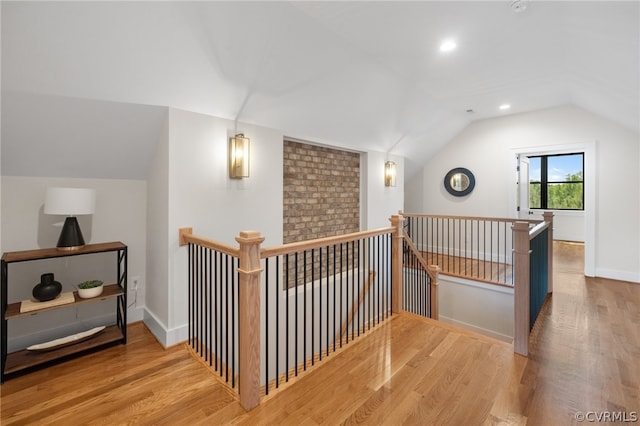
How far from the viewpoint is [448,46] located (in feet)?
9.61

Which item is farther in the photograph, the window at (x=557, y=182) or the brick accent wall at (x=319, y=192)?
the window at (x=557, y=182)

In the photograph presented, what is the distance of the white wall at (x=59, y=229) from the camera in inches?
98.0

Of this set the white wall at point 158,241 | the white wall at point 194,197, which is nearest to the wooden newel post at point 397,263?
the white wall at point 194,197

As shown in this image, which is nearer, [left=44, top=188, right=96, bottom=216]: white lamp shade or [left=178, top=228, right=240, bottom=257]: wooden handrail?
[left=178, top=228, right=240, bottom=257]: wooden handrail

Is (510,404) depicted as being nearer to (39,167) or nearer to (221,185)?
(221,185)

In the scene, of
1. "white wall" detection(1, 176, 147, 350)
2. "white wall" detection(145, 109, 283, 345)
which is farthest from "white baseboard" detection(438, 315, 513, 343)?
"white wall" detection(1, 176, 147, 350)

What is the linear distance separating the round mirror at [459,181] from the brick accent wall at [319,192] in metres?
2.41

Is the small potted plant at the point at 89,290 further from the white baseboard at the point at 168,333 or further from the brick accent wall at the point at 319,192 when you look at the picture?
the brick accent wall at the point at 319,192

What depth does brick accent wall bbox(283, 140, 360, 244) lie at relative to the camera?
12.9 feet

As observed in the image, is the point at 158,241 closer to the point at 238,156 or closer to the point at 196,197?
the point at 196,197

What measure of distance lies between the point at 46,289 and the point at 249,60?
2.50 metres

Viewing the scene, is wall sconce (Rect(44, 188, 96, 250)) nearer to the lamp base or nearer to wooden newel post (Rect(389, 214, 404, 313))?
the lamp base

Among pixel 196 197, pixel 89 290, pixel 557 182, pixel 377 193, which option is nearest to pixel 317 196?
pixel 377 193

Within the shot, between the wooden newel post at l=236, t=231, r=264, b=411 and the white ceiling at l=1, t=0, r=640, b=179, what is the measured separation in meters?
1.62
